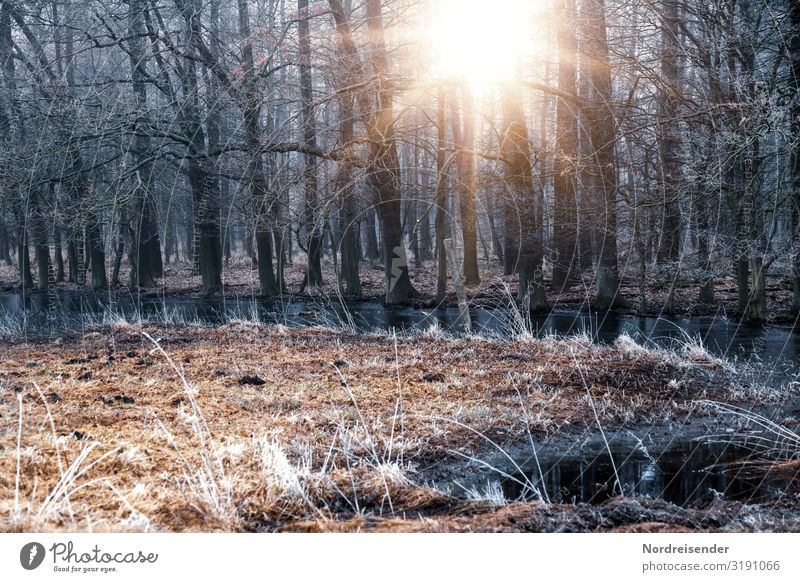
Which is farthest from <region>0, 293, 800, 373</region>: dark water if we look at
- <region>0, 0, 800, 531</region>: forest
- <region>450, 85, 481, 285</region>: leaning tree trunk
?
<region>450, 85, 481, 285</region>: leaning tree trunk

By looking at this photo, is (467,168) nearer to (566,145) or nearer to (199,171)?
(566,145)

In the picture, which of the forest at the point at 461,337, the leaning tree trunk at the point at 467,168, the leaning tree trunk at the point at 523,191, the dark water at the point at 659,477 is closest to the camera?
the forest at the point at 461,337

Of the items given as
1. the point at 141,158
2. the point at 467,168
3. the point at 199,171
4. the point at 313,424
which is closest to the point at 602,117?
the point at 467,168

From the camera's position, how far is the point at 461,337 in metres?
9.55

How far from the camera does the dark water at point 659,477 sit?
153 inches

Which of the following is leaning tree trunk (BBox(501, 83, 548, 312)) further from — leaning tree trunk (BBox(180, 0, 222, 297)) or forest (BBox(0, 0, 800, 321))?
leaning tree trunk (BBox(180, 0, 222, 297))

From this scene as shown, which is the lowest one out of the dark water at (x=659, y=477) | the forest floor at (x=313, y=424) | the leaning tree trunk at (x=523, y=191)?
the dark water at (x=659, y=477)

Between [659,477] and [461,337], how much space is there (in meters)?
5.35

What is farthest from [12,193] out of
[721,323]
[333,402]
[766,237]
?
[721,323]

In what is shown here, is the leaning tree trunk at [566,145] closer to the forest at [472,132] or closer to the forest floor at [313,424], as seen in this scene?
the forest at [472,132]

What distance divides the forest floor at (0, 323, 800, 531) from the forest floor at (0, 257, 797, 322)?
299 centimetres

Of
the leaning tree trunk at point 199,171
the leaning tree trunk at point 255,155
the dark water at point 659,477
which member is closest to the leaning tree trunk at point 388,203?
the leaning tree trunk at point 255,155

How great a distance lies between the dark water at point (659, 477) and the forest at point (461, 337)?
0.09 ft

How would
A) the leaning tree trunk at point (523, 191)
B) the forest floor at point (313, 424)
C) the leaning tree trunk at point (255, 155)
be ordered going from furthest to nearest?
the leaning tree trunk at point (523, 191)
the leaning tree trunk at point (255, 155)
the forest floor at point (313, 424)
